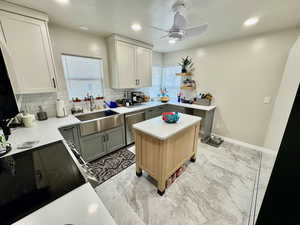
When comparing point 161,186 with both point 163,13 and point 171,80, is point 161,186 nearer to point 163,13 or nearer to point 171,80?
point 163,13

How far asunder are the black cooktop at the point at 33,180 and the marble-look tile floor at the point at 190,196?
990 mm

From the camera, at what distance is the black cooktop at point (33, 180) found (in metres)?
0.61

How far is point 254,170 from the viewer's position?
7.03 feet

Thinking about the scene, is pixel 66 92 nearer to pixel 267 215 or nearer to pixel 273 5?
pixel 267 215

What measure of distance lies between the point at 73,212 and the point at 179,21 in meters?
2.05

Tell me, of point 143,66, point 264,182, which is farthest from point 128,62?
point 264,182

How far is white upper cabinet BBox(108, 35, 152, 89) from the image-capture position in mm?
2671

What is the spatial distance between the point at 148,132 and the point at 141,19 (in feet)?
5.87

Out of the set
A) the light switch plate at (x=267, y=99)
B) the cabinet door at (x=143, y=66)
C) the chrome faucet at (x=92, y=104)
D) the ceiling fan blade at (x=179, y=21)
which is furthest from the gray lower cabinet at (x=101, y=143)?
the light switch plate at (x=267, y=99)

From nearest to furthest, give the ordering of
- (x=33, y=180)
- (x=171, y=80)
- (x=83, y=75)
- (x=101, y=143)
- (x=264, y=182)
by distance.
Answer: (x=33, y=180)
(x=264, y=182)
(x=101, y=143)
(x=83, y=75)
(x=171, y=80)

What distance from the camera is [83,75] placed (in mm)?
2623

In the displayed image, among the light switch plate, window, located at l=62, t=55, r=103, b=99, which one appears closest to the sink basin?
window, located at l=62, t=55, r=103, b=99

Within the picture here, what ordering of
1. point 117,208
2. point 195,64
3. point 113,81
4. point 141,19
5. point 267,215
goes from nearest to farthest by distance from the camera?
1. point 267,215
2. point 117,208
3. point 141,19
4. point 113,81
5. point 195,64

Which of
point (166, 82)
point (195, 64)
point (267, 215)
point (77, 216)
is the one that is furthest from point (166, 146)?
point (166, 82)
